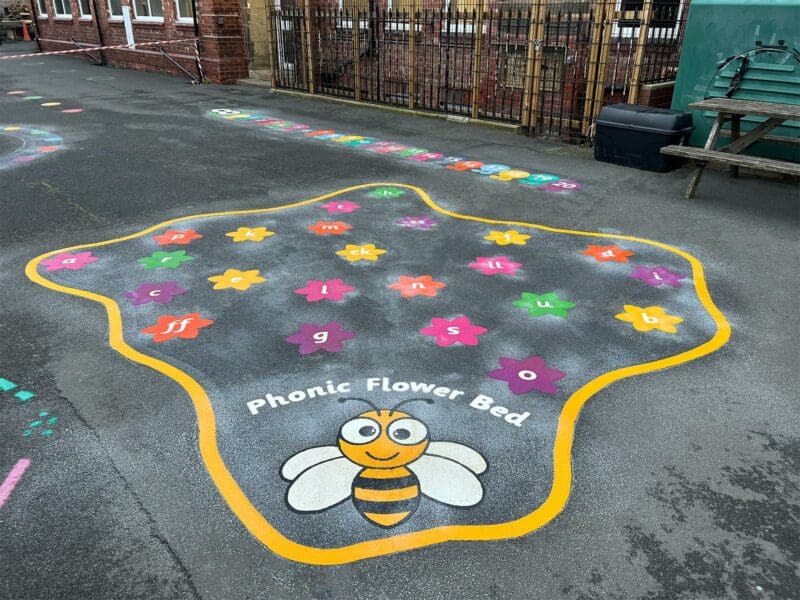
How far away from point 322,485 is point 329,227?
3.77 m

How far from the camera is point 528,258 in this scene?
214 inches

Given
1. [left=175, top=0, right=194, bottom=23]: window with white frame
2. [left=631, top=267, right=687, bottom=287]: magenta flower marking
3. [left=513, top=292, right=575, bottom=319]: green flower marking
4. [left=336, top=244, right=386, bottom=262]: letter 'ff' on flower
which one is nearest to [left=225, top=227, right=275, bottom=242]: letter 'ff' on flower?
[left=336, top=244, right=386, bottom=262]: letter 'ff' on flower

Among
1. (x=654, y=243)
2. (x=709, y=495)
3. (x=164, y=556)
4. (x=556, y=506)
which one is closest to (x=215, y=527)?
(x=164, y=556)

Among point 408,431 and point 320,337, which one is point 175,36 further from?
point 408,431

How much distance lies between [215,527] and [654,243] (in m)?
4.91

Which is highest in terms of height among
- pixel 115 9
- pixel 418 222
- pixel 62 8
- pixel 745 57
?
pixel 62 8

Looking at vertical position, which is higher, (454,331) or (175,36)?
(175,36)

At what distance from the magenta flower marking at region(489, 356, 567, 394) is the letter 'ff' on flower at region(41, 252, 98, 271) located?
3758 millimetres

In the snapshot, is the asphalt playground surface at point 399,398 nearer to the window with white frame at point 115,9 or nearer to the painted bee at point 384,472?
the painted bee at point 384,472

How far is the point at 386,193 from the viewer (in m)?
7.33

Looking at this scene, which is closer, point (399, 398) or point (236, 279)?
point (399, 398)

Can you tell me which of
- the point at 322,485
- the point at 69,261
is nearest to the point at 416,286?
the point at 322,485

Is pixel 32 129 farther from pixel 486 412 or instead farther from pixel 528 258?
pixel 486 412

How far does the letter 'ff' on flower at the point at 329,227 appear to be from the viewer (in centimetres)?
601
